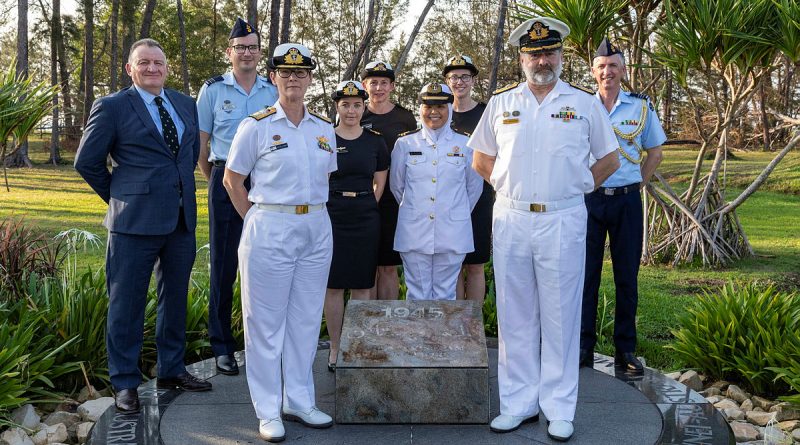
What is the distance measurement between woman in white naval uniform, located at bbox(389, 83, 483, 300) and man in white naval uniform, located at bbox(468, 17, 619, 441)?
3.35ft

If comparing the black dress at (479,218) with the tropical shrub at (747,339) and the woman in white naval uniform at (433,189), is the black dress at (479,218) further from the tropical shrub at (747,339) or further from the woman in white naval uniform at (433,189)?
the tropical shrub at (747,339)

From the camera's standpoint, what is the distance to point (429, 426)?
421 cm

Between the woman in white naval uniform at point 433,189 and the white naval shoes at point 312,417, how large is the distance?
1.34 m

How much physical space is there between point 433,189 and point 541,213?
4.71ft

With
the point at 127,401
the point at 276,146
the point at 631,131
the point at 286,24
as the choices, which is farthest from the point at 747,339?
the point at 286,24

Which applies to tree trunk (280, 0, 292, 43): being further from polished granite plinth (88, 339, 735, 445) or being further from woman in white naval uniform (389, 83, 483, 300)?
polished granite plinth (88, 339, 735, 445)

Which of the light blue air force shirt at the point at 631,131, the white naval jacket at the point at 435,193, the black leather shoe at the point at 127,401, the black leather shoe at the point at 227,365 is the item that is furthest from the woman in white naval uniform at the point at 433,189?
the black leather shoe at the point at 127,401

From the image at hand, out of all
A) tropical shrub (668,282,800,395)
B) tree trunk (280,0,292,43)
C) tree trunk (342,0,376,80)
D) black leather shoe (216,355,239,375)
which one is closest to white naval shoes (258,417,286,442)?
black leather shoe (216,355,239,375)

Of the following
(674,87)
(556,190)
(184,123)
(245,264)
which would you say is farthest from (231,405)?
(674,87)

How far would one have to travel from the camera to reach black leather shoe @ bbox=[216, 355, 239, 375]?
5.05 meters

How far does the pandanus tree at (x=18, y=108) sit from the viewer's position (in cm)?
487

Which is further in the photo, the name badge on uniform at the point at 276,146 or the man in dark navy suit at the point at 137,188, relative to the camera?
the man in dark navy suit at the point at 137,188

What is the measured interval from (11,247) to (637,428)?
454 cm

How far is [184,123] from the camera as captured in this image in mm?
4551
